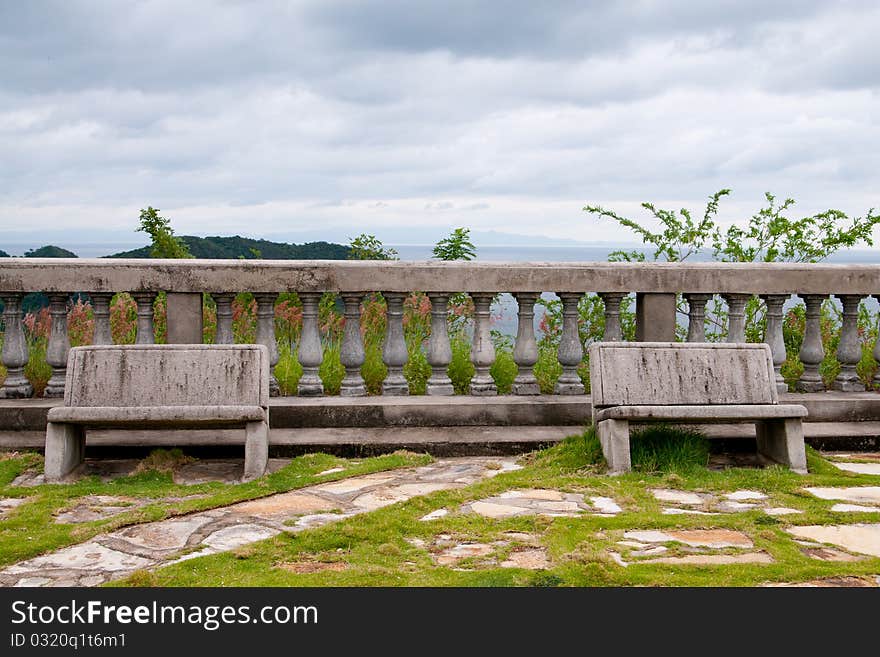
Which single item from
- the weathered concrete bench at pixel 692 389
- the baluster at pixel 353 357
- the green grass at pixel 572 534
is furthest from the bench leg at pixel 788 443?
the baluster at pixel 353 357

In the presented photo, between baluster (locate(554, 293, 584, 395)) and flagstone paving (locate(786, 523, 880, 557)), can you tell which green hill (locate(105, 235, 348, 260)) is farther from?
flagstone paving (locate(786, 523, 880, 557))

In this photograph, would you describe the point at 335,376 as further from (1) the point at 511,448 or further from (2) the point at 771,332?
(2) the point at 771,332

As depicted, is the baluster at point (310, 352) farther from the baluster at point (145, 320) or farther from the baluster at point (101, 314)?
the baluster at point (101, 314)

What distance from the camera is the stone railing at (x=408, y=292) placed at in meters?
6.73

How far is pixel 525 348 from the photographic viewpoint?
7.23 meters

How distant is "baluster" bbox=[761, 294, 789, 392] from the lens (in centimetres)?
728

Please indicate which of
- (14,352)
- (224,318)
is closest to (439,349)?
(224,318)

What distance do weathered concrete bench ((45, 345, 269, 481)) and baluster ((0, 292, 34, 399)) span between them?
109cm

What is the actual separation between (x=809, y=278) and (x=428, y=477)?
3391 mm

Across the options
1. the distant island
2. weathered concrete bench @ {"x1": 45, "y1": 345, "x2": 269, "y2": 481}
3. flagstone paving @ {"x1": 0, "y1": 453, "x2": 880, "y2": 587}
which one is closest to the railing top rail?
weathered concrete bench @ {"x1": 45, "y1": 345, "x2": 269, "y2": 481}

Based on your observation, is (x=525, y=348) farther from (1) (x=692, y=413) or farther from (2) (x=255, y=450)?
(2) (x=255, y=450)

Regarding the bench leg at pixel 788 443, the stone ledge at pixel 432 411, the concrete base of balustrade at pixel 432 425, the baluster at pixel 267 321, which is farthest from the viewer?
the baluster at pixel 267 321

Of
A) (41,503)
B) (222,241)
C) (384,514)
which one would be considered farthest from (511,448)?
(222,241)

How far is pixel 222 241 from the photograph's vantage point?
1938cm
